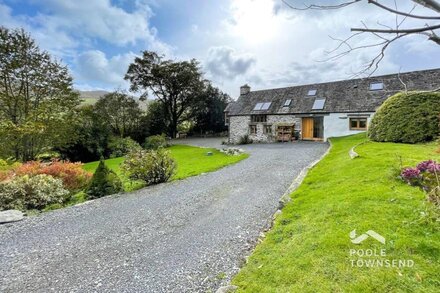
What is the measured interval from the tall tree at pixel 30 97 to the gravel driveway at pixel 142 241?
470 inches

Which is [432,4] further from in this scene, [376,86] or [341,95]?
[376,86]

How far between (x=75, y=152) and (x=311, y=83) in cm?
2407

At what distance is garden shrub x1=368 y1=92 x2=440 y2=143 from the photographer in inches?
486

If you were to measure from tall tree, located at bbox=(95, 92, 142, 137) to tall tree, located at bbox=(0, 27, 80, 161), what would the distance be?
10.4 meters

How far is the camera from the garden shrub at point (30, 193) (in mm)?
7727

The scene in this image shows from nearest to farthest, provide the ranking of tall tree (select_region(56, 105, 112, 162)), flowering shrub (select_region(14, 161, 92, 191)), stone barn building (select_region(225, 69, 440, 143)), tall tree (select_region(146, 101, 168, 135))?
flowering shrub (select_region(14, 161, 92, 191))
stone barn building (select_region(225, 69, 440, 143))
tall tree (select_region(56, 105, 112, 162))
tall tree (select_region(146, 101, 168, 135))

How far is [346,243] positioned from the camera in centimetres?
356

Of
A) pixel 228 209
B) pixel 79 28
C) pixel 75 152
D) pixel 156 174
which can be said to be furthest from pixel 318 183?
pixel 75 152

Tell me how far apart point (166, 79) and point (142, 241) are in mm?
33263

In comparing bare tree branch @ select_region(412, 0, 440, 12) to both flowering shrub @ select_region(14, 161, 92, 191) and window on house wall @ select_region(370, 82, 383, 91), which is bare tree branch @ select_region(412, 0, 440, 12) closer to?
flowering shrub @ select_region(14, 161, 92, 191)

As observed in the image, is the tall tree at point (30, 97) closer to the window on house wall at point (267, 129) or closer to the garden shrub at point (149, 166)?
the garden shrub at point (149, 166)

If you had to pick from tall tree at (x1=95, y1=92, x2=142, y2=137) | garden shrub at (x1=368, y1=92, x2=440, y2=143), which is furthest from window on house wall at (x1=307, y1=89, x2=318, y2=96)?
tall tree at (x1=95, y1=92, x2=142, y2=137)

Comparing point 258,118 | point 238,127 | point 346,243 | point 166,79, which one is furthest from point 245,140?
point 346,243

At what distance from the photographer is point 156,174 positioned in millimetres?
10031
